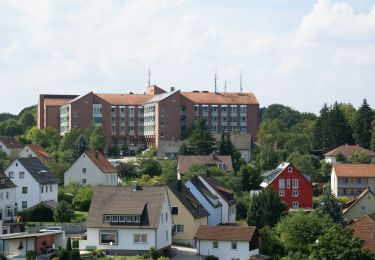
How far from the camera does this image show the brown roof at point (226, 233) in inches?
2106

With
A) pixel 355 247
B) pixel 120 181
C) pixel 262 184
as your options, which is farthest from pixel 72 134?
pixel 355 247

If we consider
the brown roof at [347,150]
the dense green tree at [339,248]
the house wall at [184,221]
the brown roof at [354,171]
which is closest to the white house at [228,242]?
the house wall at [184,221]

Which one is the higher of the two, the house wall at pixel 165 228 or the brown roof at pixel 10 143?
the brown roof at pixel 10 143

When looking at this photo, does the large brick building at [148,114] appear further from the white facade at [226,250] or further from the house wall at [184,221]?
the white facade at [226,250]

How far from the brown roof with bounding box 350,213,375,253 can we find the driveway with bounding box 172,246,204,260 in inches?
431

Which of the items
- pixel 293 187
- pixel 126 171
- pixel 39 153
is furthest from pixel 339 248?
pixel 39 153

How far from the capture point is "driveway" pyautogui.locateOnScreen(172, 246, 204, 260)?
5372 centimetres

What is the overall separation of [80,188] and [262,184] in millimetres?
21148

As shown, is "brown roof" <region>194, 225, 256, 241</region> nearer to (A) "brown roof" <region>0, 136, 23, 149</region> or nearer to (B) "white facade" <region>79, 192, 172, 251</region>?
(B) "white facade" <region>79, 192, 172, 251</region>

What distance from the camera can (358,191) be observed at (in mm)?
91188

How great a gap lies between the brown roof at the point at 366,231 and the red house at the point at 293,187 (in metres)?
27.0

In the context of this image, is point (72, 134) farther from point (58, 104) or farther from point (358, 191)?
point (358, 191)

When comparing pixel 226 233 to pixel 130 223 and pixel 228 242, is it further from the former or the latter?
pixel 130 223

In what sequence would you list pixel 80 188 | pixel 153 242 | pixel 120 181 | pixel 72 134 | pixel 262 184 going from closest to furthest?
pixel 153 242, pixel 80 188, pixel 262 184, pixel 120 181, pixel 72 134
